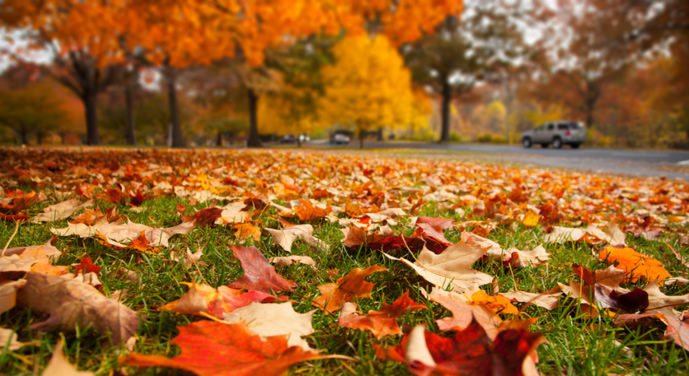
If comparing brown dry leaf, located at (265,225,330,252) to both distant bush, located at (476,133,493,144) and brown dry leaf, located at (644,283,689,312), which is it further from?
distant bush, located at (476,133,493,144)

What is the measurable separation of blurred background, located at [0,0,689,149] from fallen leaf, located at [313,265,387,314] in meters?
6.02

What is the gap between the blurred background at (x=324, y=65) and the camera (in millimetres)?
7934

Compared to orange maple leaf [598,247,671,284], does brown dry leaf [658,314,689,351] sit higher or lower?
lower

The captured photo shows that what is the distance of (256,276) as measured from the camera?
94 cm

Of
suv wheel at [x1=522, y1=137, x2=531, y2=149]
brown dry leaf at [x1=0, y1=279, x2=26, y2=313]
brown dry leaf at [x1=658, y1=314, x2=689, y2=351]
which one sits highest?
suv wheel at [x1=522, y1=137, x2=531, y2=149]

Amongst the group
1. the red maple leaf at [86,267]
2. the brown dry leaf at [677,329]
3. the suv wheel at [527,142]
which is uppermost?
the suv wheel at [527,142]

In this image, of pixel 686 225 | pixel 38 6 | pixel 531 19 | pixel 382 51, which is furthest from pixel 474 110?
pixel 686 225

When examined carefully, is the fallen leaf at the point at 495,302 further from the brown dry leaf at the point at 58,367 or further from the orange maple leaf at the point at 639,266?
the brown dry leaf at the point at 58,367

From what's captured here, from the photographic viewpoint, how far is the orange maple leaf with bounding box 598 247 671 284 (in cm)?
115

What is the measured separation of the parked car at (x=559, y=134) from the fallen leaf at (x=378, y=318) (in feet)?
77.2

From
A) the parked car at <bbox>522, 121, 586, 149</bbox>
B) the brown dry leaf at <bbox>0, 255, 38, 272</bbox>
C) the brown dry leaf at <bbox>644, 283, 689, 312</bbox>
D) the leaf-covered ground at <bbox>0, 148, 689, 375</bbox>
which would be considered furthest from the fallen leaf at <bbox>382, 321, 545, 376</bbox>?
the parked car at <bbox>522, 121, 586, 149</bbox>

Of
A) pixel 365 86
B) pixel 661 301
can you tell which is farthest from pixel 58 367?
pixel 365 86

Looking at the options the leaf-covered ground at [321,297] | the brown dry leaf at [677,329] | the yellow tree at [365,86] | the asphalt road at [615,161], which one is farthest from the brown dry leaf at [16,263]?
the yellow tree at [365,86]

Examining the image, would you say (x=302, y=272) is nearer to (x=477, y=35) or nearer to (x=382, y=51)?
(x=382, y=51)
